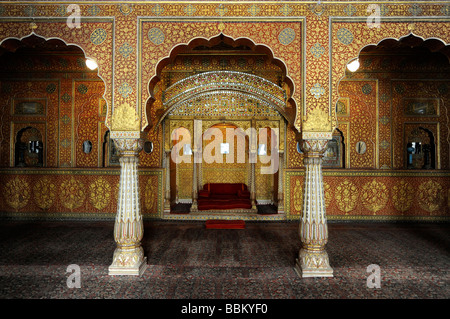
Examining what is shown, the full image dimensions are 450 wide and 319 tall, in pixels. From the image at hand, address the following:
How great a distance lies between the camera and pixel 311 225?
438 cm

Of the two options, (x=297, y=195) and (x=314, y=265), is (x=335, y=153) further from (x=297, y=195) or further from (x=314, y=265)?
(x=314, y=265)

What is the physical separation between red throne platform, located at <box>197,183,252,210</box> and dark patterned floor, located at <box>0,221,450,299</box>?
52.4 inches

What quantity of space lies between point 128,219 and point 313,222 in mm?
2775

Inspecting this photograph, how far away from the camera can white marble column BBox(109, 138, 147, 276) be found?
4402mm

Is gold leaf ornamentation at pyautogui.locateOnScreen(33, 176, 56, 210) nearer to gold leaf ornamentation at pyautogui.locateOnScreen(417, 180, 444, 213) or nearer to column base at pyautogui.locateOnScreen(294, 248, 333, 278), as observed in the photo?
column base at pyautogui.locateOnScreen(294, 248, 333, 278)

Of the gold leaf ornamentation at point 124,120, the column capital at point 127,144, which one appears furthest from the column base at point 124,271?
the gold leaf ornamentation at point 124,120

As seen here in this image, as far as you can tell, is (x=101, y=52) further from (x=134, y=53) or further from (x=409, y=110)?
(x=409, y=110)

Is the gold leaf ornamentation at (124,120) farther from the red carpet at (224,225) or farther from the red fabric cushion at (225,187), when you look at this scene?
the red fabric cushion at (225,187)

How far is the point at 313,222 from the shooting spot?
4.39 meters

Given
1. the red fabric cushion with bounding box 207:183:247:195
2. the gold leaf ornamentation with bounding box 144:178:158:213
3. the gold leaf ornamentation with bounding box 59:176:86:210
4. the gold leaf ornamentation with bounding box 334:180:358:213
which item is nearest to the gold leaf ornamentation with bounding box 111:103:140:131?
the gold leaf ornamentation with bounding box 144:178:158:213

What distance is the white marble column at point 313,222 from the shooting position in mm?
4344

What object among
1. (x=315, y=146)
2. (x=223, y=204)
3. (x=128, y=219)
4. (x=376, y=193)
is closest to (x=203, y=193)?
(x=223, y=204)

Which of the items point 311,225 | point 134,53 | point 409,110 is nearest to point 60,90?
point 134,53

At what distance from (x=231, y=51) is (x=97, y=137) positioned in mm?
4301
